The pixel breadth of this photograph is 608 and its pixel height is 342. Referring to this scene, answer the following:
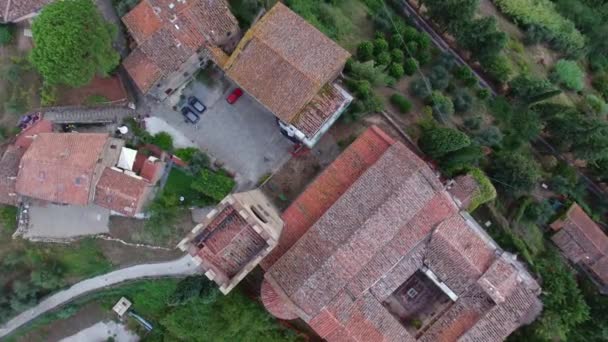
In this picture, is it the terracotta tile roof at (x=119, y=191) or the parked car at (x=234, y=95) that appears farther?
the parked car at (x=234, y=95)

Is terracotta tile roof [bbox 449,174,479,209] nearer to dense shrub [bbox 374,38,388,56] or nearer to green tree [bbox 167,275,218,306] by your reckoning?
dense shrub [bbox 374,38,388,56]

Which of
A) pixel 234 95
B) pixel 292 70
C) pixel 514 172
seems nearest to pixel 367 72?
pixel 292 70

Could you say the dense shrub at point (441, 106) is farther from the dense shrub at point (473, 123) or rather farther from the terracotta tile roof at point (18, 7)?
the terracotta tile roof at point (18, 7)

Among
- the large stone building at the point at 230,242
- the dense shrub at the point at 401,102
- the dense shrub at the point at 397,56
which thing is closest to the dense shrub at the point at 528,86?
the dense shrub at the point at 401,102

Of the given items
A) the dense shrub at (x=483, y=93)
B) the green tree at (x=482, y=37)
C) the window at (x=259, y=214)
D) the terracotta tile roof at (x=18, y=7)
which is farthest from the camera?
the dense shrub at (x=483, y=93)

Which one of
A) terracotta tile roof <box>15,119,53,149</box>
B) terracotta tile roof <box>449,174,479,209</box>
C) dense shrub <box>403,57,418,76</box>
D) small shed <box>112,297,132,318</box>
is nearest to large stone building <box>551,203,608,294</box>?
terracotta tile roof <box>449,174,479,209</box>

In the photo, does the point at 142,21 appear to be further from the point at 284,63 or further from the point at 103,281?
the point at 103,281

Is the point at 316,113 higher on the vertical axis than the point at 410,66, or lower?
lower
